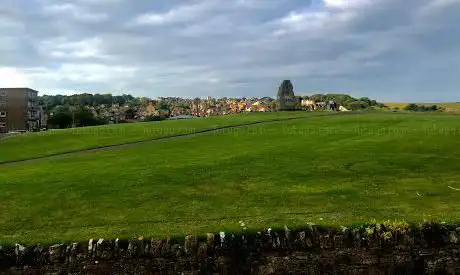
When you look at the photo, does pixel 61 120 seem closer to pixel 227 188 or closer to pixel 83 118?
pixel 83 118

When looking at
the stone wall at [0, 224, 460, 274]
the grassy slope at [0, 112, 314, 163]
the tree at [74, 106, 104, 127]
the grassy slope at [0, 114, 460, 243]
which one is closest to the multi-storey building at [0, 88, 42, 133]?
the tree at [74, 106, 104, 127]

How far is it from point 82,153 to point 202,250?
31.2 m

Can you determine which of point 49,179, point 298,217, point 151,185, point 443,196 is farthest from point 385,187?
point 49,179

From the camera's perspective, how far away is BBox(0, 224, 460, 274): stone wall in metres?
16.9

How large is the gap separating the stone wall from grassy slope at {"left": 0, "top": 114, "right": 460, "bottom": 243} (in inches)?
41.2

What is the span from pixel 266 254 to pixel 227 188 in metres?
9.47

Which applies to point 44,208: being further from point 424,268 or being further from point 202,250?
point 424,268

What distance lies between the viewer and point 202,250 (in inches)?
672

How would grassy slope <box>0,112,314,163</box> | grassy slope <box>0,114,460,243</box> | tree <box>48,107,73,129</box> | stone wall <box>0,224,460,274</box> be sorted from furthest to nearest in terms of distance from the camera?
tree <box>48,107,73,129</box> < grassy slope <box>0,112,314,163</box> < grassy slope <box>0,114,460,243</box> < stone wall <box>0,224,460,274</box>

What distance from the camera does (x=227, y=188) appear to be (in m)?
26.6

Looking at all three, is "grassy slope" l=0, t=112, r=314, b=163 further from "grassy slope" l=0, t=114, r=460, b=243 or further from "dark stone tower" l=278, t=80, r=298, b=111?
"dark stone tower" l=278, t=80, r=298, b=111

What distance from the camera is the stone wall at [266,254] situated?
16938 mm

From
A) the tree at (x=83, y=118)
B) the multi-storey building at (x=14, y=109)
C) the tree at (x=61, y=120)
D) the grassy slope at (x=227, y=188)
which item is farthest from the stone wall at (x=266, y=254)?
the multi-storey building at (x=14, y=109)

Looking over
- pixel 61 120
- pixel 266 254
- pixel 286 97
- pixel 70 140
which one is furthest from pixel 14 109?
pixel 266 254
